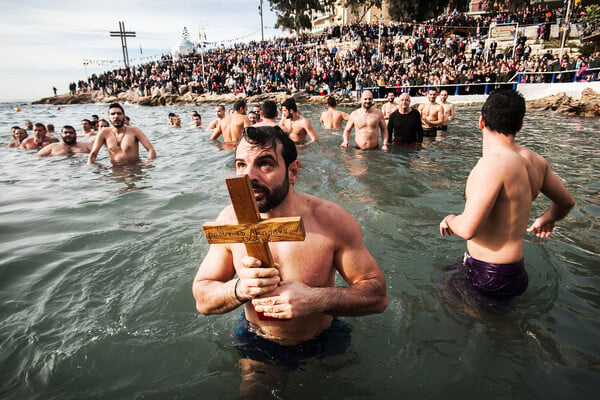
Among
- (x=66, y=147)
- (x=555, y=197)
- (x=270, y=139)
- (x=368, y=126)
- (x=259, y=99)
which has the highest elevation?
(x=259, y=99)

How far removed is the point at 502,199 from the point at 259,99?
83.5 ft

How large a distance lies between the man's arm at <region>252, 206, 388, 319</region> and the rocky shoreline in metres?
15.3

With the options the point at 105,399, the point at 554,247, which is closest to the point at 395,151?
the point at 554,247

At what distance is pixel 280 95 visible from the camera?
25.5m

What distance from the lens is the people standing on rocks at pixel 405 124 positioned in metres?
7.83

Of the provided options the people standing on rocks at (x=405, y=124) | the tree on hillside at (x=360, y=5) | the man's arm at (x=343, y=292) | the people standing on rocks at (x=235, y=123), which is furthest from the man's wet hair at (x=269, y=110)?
the tree on hillside at (x=360, y=5)

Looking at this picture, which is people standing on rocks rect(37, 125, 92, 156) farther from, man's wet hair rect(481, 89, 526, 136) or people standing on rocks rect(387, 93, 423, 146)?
man's wet hair rect(481, 89, 526, 136)

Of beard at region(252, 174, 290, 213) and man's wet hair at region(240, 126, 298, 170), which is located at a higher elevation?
man's wet hair at region(240, 126, 298, 170)

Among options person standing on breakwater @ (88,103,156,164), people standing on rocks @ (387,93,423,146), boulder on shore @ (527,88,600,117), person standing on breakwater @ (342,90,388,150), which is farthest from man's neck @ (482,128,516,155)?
boulder on shore @ (527,88,600,117)

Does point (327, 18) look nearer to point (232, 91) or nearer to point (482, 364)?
point (232, 91)

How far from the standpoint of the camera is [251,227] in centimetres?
122

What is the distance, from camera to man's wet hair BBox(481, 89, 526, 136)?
219 cm

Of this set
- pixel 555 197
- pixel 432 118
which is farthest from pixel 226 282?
pixel 432 118

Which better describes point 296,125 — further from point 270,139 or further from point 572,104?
point 572,104
